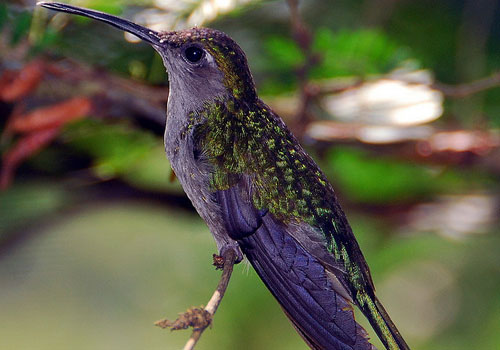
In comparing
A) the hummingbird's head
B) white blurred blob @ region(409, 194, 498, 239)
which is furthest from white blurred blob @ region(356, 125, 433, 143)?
the hummingbird's head

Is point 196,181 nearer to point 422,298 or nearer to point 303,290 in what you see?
point 303,290

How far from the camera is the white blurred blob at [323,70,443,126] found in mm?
1956

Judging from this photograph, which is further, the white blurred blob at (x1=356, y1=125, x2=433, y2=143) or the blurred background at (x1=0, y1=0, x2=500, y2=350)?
the white blurred blob at (x1=356, y1=125, x2=433, y2=143)

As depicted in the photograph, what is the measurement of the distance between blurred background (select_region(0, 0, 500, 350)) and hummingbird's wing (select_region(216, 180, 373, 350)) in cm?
9

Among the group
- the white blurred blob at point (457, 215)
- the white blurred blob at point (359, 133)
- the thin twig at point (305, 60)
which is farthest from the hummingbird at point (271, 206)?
the white blurred blob at point (457, 215)

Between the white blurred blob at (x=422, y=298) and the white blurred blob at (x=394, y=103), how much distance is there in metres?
1.28

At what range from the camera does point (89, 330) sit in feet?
11.2

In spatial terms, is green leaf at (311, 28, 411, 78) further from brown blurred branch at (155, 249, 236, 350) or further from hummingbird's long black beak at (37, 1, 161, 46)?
brown blurred branch at (155, 249, 236, 350)

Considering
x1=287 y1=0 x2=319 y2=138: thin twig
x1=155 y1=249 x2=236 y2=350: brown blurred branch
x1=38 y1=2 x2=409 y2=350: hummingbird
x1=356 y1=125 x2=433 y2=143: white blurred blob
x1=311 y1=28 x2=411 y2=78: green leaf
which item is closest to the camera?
x1=155 y1=249 x2=236 y2=350: brown blurred branch

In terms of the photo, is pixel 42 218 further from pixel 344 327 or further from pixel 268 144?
pixel 344 327

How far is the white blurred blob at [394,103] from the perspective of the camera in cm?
196

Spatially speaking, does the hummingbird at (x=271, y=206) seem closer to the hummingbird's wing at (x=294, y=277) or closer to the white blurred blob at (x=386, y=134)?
the hummingbird's wing at (x=294, y=277)

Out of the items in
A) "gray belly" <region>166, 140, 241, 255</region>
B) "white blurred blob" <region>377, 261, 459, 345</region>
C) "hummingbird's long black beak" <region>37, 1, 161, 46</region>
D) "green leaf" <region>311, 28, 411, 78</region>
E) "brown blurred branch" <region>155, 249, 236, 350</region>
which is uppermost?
"green leaf" <region>311, 28, 411, 78</region>

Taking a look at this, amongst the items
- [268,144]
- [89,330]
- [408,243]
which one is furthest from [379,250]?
[268,144]
